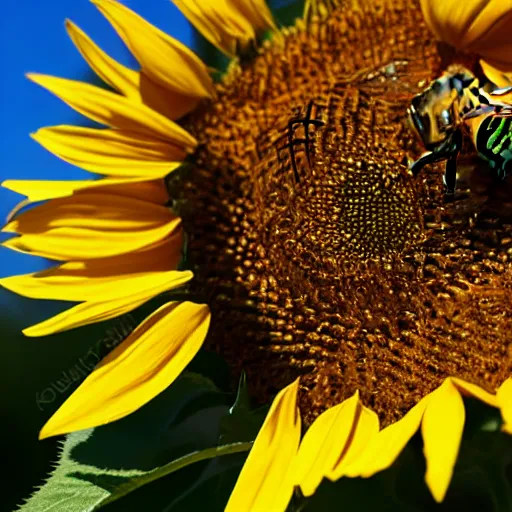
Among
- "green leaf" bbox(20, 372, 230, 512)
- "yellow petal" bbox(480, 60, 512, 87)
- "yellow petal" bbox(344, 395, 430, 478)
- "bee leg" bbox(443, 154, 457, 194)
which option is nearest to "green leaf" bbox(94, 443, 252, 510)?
"green leaf" bbox(20, 372, 230, 512)

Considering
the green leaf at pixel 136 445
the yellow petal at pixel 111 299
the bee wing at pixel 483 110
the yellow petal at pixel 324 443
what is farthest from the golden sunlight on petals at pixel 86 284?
the bee wing at pixel 483 110

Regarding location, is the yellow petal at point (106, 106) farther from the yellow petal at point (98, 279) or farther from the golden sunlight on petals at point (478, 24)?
the golden sunlight on petals at point (478, 24)

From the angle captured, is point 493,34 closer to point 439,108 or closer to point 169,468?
point 439,108

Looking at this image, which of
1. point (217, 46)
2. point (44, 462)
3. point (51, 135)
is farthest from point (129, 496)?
point (217, 46)

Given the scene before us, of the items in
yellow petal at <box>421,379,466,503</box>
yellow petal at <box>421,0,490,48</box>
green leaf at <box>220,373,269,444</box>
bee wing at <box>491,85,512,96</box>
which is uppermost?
yellow petal at <box>421,0,490,48</box>

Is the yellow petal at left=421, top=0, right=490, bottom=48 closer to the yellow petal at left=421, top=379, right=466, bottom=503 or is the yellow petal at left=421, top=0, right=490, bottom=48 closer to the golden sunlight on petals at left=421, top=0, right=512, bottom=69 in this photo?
the golden sunlight on petals at left=421, top=0, right=512, bottom=69

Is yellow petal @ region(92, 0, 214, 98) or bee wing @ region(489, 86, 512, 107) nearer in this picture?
bee wing @ region(489, 86, 512, 107)

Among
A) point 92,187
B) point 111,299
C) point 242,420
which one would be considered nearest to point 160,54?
point 92,187
